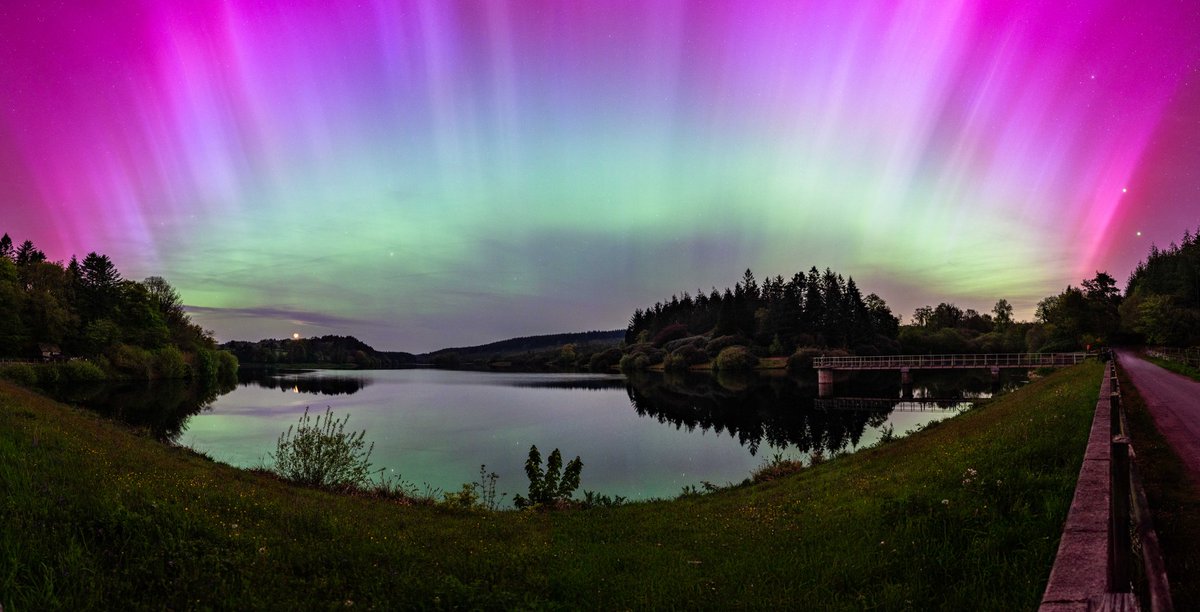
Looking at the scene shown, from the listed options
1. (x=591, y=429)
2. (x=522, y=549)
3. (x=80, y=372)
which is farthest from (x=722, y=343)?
(x=522, y=549)

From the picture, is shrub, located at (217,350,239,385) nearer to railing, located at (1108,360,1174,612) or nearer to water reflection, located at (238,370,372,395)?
water reflection, located at (238,370,372,395)

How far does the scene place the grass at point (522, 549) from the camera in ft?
17.8

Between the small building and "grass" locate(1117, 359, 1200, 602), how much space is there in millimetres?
99073

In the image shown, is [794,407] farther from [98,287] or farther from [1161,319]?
[98,287]

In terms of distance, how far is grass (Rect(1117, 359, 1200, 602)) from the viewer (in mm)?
4988

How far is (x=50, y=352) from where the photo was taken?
2911 inches

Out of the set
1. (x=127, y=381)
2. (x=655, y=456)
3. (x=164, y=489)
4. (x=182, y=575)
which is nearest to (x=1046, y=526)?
(x=182, y=575)

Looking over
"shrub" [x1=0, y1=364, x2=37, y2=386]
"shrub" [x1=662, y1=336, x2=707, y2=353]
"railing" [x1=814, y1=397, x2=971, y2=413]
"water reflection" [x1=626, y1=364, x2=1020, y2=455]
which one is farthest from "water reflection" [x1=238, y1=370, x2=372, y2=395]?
"shrub" [x1=662, y1=336, x2=707, y2=353]

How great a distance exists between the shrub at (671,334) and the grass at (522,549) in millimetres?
153143

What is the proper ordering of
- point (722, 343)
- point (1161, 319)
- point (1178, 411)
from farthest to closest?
point (722, 343) < point (1161, 319) < point (1178, 411)

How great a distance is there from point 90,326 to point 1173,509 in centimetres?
10484

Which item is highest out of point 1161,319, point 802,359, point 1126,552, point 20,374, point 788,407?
point 1161,319

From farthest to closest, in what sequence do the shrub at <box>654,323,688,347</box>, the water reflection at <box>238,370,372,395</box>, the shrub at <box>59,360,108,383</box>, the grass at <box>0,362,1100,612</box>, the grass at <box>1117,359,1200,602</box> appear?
the shrub at <box>654,323,688,347</box>
the water reflection at <box>238,370,372,395</box>
the shrub at <box>59,360,108,383</box>
the grass at <box>0,362,1100,612</box>
the grass at <box>1117,359,1200,602</box>

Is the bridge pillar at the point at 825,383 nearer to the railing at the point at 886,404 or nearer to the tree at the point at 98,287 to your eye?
the railing at the point at 886,404
